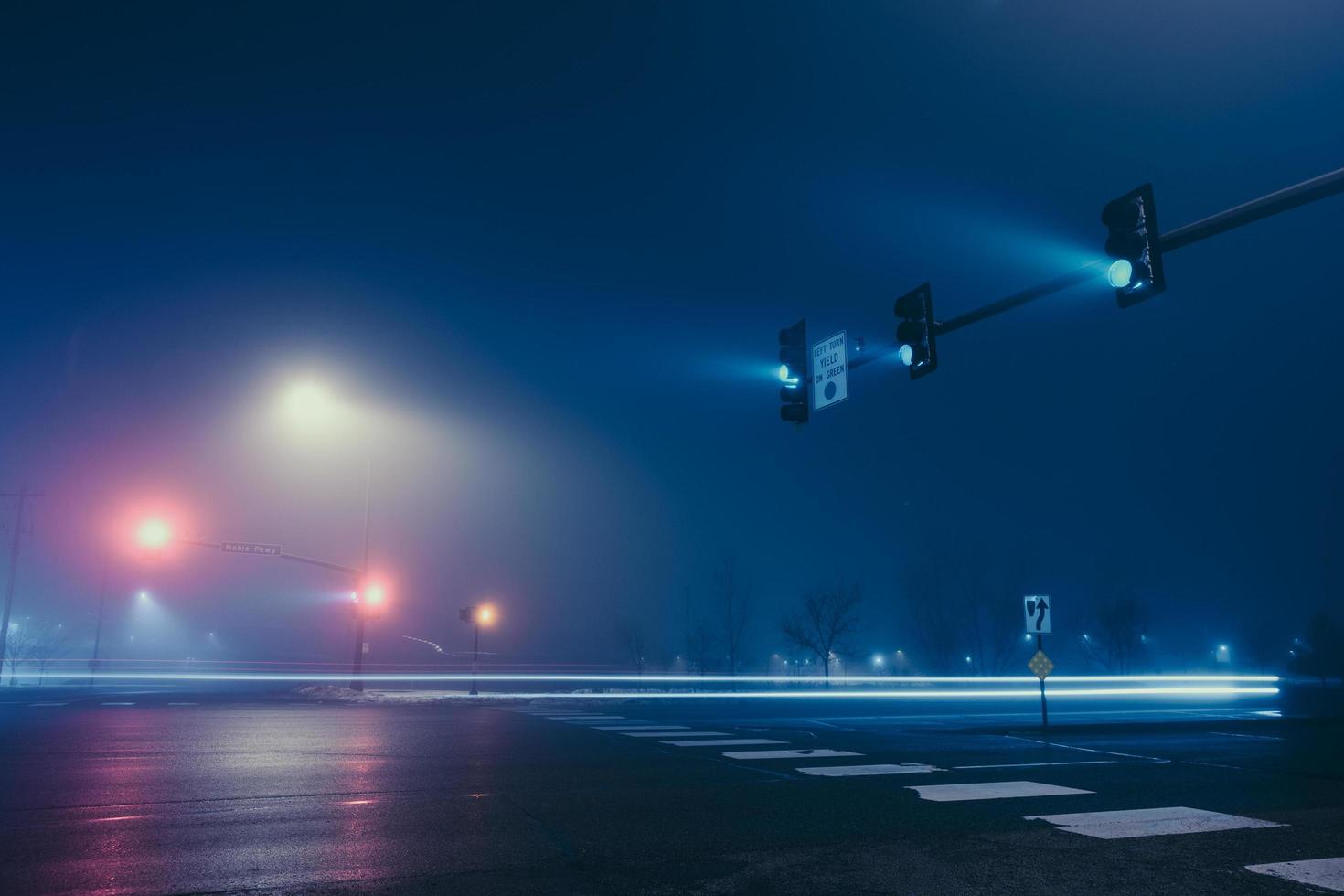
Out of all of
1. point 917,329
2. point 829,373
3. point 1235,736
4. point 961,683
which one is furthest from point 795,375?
point 961,683

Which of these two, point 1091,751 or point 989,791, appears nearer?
point 989,791

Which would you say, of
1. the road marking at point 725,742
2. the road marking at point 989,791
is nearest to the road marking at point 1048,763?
the road marking at point 989,791

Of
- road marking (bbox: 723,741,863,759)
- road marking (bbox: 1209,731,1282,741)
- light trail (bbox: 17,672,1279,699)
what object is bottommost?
light trail (bbox: 17,672,1279,699)

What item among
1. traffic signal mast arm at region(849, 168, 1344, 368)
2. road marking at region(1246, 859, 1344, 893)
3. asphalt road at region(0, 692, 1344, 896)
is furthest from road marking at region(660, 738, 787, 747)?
road marking at region(1246, 859, 1344, 893)

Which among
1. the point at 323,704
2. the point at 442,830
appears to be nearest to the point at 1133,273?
the point at 442,830

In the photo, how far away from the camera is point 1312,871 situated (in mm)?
6707

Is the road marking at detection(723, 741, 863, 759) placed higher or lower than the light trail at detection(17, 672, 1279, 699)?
higher

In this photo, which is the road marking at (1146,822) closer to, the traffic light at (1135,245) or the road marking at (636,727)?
the traffic light at (1135,245)

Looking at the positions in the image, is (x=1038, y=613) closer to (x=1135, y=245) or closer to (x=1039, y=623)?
(x=1039, y=623)

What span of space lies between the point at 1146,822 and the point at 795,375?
8.50 metres

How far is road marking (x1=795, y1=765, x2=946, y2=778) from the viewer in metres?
11.9

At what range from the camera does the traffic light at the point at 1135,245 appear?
10062 millimetres

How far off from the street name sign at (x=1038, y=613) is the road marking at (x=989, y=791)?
28.9 feet

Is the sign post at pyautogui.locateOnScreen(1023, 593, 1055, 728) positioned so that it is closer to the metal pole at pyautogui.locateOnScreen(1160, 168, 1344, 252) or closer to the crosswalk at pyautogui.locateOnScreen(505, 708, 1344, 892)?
the crosswalk at pyautogui.locateOnScreen(505, 708, 1344, 892)
